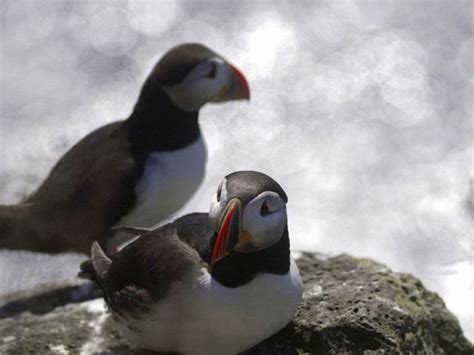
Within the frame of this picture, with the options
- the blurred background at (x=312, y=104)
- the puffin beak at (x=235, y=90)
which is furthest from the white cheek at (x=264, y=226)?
the blurred background at (x=312, y=104)

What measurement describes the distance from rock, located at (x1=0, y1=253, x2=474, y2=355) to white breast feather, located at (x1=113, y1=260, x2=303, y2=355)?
0.87 feet

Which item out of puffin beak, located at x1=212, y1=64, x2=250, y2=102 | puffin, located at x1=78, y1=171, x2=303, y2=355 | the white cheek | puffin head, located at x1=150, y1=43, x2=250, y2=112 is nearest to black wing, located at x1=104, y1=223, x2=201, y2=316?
puffin, located at x1=78, y1=171, x2=303, y2=355

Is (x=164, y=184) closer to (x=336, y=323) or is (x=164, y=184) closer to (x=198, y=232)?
(x=198, y=232)

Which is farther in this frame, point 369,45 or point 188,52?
point 369,45

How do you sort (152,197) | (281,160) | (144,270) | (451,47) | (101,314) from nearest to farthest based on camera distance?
(144,270) → (101,314) → (152,197) → (281,160) → (451,47)

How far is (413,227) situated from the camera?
30.2ft

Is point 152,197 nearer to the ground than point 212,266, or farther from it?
farther from it

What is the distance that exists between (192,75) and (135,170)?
740 mm

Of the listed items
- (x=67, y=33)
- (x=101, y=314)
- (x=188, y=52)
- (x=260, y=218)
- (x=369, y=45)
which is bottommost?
(x=101, y=314)

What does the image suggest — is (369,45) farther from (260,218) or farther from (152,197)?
(260,218)

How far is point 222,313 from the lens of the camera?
474 cm

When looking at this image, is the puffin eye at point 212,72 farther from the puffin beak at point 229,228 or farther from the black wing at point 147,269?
the puffin beak at point 229,228

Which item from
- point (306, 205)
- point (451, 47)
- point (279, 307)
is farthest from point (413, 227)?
point (279, 307)

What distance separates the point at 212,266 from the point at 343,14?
7.77m
